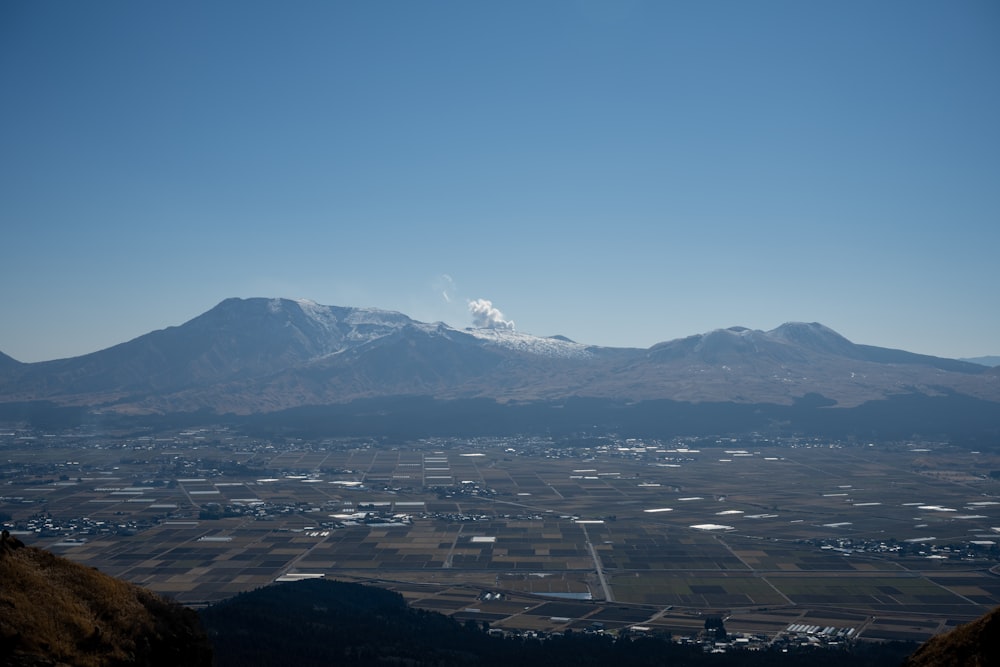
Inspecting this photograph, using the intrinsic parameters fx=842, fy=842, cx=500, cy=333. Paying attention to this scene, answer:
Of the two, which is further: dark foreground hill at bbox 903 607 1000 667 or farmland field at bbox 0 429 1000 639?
farmland field at bbox 0 429 1000 639

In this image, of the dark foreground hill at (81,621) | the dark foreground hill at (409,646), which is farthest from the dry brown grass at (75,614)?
the dark foreground hill at (409,646)

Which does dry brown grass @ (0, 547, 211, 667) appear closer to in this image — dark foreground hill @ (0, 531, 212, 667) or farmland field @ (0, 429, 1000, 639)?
dark foreground hill @ (0, 531, 212, 667)

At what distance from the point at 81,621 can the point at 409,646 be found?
147 ft

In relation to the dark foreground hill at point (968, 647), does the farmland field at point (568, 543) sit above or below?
below

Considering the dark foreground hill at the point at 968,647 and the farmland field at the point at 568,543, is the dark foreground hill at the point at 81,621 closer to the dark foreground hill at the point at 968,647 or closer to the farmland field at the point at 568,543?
the dark foreground hill at the point at 968,647

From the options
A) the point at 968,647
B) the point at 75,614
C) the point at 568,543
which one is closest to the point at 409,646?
the point at 75,614

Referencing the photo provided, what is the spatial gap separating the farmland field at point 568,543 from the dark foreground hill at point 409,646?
319 inches

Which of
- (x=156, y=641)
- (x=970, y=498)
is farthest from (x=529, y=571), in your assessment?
(x=970, y=498)

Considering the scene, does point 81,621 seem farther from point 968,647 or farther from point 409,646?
point 409,646

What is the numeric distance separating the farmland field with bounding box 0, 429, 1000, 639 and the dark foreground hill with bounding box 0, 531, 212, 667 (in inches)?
2118

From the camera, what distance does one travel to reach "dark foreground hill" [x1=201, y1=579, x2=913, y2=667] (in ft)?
215

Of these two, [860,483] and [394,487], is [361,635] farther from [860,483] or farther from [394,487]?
[860,483]

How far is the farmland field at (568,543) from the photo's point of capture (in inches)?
3649

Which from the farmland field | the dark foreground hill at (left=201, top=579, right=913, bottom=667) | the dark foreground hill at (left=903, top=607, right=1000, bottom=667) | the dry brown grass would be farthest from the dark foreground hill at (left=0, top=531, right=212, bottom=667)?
the farmland field
